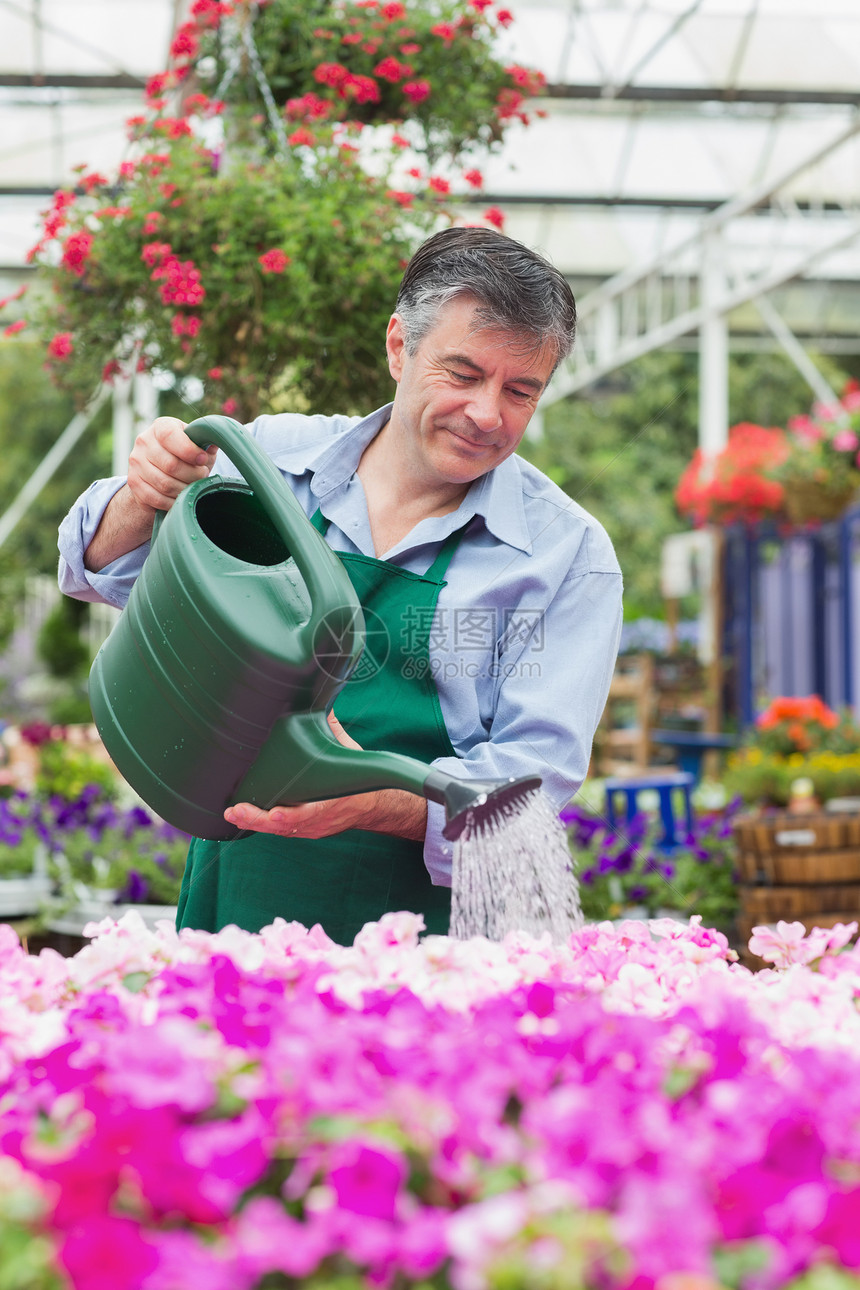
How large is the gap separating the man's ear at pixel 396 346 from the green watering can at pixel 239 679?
0.93 ft

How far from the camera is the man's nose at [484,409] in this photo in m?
1.14

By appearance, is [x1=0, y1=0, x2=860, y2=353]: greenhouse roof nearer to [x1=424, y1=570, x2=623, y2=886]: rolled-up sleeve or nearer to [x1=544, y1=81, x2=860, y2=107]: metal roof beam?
[x1=544, y1=81, x2=860, y2=107]: metal roof beam

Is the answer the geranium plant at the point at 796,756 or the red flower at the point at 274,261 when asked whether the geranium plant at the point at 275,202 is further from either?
the geranium plant at the point at 796,756

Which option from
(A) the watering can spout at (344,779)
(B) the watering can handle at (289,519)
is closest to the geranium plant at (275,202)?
(B) the watering can handle at (289,519)

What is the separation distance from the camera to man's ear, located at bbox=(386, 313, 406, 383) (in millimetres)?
1275

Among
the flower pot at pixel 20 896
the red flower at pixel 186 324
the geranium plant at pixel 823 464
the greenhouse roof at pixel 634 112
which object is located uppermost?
the greenhouse roof at pixel 634 112

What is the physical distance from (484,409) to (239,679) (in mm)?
370

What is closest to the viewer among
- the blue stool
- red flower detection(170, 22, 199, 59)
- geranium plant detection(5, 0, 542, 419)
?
geranium plant detection(5, 0, 542, 419)

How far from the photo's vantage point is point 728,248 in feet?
26.5

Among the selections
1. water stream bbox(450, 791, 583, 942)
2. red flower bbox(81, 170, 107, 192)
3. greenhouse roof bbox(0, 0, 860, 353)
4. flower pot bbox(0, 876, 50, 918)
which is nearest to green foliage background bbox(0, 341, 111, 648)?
greenhouse roof bbox(0, 0, 860, 353)

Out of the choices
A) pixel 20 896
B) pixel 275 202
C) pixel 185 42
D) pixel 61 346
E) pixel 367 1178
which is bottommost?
pixel 20 896

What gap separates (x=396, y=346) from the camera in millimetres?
1295

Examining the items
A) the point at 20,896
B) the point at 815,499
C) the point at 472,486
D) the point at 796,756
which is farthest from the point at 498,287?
the point at 815,499

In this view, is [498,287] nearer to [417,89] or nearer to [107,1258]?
[107,1258]
